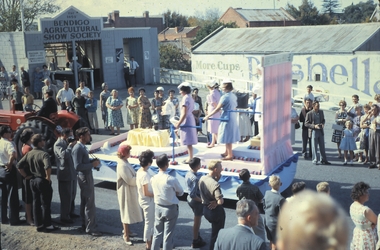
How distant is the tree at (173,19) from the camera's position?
271ft

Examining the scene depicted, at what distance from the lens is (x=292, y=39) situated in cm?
2942

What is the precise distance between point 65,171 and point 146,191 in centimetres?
180

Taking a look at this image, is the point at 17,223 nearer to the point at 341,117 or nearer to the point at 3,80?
the point at 341,117

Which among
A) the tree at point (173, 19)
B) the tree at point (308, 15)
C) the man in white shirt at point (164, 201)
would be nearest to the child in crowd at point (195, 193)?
the man in white shirt at point (164, 201)

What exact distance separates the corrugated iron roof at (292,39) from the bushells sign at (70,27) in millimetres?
8866

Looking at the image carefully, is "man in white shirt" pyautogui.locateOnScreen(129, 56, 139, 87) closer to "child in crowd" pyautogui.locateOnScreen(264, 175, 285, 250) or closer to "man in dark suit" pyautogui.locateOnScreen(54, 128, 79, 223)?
"man in dark suit" pyautogui.locateOnScreen(54, 128, 79, 223)

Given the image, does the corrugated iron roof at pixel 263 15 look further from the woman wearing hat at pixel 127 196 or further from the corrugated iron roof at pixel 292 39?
the woman wearing hat at pixel 127 196

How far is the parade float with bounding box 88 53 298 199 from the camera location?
874 cm

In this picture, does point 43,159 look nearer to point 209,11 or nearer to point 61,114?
point 61,114

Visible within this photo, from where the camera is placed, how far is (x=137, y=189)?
24.4 feet

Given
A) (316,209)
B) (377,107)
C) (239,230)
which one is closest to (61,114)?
(377,107)

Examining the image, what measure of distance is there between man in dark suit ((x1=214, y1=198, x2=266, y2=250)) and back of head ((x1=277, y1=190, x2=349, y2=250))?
9.14 ft

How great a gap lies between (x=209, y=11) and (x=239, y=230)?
103960 mm

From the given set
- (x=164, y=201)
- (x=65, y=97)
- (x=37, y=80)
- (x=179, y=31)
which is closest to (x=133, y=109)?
(x=65, y=97)
